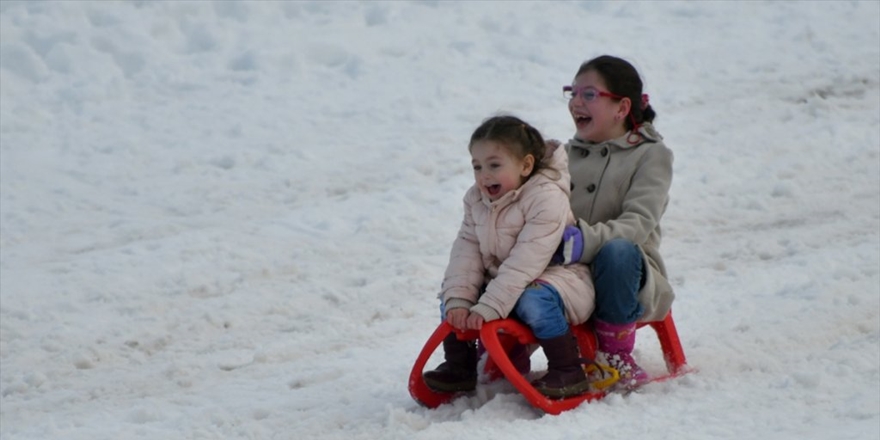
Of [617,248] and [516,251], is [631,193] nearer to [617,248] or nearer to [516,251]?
[617,248]

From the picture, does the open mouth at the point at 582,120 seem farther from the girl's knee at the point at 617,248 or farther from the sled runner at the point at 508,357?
the sled runner at the point at 508,357

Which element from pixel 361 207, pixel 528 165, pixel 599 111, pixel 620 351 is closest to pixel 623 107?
pixel 599 111

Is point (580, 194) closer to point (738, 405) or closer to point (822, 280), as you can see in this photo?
point (738, 405)

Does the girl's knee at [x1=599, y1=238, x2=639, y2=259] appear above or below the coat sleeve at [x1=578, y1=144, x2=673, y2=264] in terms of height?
below

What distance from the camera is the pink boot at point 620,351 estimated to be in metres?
4.76

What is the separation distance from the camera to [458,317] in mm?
4543

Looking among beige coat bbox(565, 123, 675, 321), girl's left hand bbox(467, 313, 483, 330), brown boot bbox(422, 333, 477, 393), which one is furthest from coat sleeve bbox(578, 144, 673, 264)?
brown boot bbox(422, 333, 477, 393)

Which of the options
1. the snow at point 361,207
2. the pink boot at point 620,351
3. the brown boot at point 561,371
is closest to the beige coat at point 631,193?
the pink boot at point 620,351

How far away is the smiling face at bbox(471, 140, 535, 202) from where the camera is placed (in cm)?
455

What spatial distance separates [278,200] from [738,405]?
4516 mm

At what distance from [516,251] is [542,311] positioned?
0.23 metres

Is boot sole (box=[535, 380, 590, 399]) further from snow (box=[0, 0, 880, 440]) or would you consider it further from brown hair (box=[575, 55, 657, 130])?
brown hair (box=[575, 55, 657, 130])

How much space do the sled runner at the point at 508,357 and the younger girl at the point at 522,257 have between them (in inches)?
1.6

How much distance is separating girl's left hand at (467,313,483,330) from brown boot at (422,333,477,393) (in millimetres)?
276
